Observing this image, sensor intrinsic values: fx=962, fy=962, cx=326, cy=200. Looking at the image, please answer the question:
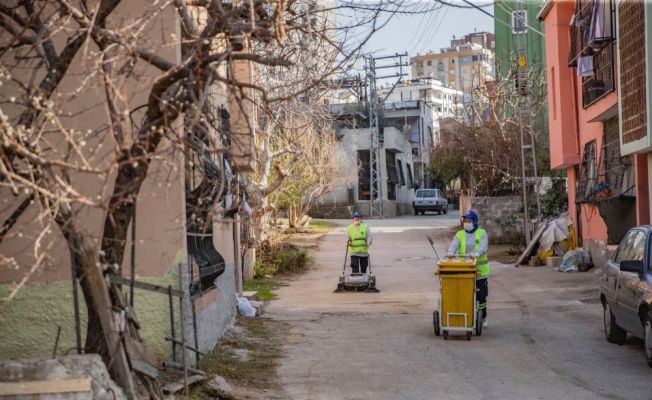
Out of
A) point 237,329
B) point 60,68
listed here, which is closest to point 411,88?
point 237,329

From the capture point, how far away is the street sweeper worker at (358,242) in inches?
834

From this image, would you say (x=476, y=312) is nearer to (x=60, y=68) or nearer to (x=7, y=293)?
(x=7, y=293)

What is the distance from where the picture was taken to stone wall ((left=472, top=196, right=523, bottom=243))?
34281mm

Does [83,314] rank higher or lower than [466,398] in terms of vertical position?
higher

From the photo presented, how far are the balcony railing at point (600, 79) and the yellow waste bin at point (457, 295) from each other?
9.01m

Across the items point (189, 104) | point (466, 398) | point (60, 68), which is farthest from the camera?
point (466, 398)

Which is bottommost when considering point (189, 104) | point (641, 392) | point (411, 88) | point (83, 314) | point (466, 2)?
point (641, 392)

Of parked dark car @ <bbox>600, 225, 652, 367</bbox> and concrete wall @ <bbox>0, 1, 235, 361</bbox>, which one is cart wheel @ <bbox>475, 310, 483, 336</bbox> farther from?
concrete wall @ <bbox>0, 1, 235, 361</bbox>

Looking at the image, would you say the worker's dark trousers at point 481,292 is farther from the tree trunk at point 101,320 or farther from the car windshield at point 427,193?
the car windshield at point 427,193

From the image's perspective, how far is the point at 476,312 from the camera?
13.8 m

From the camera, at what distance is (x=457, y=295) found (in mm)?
13461

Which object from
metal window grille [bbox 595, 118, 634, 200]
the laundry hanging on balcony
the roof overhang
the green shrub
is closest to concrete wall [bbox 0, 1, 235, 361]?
metal window grille [bbox 595, 118, 634, 200]

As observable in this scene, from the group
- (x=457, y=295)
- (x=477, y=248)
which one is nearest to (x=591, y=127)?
(x=477, y=248)

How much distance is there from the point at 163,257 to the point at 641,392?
513 cm
